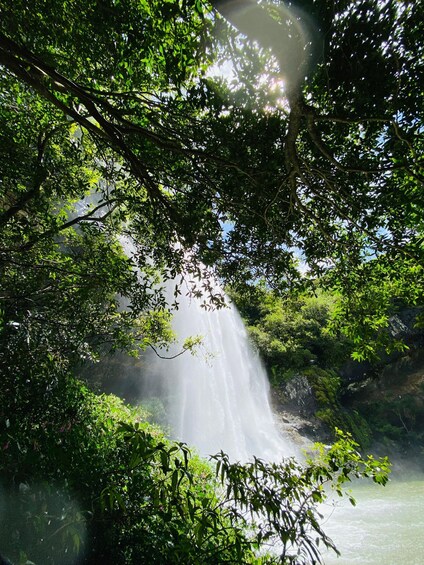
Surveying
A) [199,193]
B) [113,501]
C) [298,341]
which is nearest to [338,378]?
[298,341]

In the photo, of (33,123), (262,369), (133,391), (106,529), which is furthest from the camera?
(262,369)

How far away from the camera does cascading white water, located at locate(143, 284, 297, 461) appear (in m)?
15.0

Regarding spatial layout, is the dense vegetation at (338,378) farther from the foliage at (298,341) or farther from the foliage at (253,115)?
the foliage at (253,115)

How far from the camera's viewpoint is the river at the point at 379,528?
6346 mm

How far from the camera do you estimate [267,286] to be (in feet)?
19.2

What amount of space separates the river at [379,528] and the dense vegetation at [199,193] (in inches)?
104

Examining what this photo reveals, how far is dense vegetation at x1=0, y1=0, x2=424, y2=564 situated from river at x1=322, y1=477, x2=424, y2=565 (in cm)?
265

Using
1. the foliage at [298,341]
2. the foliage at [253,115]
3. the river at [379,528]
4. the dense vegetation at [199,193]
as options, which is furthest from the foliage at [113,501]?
the foliage at [298,341]

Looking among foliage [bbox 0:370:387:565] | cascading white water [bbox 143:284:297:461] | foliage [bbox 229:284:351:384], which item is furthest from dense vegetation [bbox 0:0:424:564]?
foliage [bbox 229:284:351:384]

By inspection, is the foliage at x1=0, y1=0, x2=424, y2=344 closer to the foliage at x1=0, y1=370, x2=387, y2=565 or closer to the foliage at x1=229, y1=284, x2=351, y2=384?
the foliage at x1=0, y1=370, x2=387, y2=565

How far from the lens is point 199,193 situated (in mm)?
4492

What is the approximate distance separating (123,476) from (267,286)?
144 inches

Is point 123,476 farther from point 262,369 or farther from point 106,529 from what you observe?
point 262,369

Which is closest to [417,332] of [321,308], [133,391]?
[321,308]
